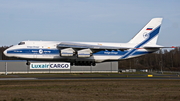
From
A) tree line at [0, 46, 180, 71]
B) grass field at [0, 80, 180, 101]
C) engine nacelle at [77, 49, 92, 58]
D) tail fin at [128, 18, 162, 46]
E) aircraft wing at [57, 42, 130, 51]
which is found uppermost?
tail fin at [128, 18, 162, 46]

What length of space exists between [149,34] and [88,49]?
10755mm

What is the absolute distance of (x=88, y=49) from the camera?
4050 cm

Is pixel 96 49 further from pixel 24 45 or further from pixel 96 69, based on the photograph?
pixel 96 69

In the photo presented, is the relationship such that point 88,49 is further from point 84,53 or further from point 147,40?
point 147,40

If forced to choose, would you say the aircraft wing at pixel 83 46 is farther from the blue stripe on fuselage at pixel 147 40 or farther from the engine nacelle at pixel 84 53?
the blue stripe on fuselage at pixel 147 40

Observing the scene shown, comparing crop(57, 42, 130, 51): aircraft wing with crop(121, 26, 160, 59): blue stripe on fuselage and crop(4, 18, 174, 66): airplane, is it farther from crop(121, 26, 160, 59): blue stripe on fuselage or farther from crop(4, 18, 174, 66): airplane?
crop(121, 26, 160, 59): blue stripe on fuselage

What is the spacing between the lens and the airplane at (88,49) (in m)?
37.9

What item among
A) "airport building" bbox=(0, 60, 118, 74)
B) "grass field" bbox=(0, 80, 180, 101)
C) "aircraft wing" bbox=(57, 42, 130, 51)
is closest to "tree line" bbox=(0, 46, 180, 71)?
"airport building" bbox=(0, 60, 118, 74)

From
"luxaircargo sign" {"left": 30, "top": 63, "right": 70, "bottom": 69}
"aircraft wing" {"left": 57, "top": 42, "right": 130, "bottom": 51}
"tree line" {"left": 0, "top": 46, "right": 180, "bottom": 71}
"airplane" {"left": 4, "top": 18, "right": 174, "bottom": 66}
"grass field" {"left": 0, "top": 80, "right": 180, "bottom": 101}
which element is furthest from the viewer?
"tree line" {"left": 0, "top": 46, "right": 180, "bottom": 71}

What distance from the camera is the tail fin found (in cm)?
4347

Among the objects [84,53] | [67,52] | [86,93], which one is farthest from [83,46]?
[86,93]

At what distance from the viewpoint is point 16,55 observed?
37.5m

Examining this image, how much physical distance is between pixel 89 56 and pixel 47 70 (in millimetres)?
35999

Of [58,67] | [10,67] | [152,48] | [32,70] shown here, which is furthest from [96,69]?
[152,48]
